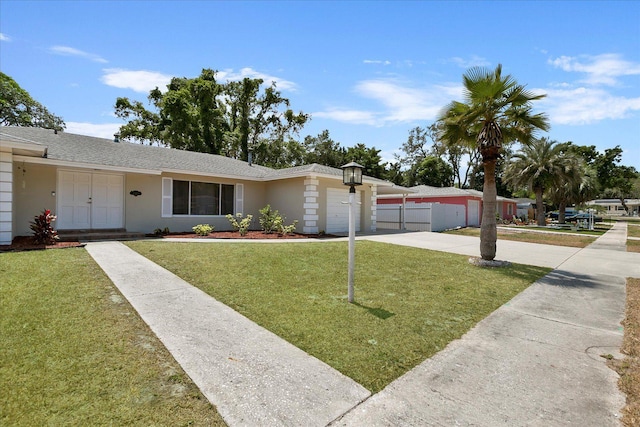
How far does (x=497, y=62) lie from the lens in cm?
812

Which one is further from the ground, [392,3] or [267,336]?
[392,3]

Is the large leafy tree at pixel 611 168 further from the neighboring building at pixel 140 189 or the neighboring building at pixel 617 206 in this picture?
the neighboring building at pixel 140 189

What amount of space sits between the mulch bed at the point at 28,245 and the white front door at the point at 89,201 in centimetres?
154

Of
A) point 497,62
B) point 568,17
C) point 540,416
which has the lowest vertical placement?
point 540,416

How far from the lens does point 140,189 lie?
1225cm

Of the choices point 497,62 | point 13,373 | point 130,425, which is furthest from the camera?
point 497,62

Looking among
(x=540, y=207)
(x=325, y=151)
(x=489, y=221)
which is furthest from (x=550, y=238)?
(x=325, y=151)

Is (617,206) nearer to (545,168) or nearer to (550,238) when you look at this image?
(545,168)

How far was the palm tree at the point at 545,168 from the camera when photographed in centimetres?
2460

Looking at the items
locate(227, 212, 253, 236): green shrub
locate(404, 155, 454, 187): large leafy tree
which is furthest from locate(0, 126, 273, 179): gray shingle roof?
locate(404, 155, 454, 187): large leafy tree

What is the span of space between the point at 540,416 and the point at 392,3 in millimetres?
10743

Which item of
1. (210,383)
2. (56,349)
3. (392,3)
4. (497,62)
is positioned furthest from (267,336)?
(392,3)

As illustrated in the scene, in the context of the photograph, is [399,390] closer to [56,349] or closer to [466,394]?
[466,394]

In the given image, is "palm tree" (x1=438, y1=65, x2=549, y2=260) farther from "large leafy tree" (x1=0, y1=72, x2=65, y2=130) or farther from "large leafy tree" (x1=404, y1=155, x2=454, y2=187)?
"large leafy tree" (x1=0, y1=72, x2=65, y2=130)
